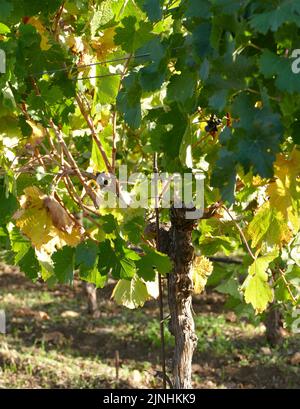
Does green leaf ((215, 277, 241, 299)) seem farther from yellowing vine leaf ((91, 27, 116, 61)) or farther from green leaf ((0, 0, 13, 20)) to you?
green leaf ((0, 0, 13, 20))

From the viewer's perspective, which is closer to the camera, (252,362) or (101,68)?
(101,68)

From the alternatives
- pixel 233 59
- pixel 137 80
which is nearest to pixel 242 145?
pixel 233 59

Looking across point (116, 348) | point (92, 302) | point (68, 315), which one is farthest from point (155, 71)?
point (68, 315)

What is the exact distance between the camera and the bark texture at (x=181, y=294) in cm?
267

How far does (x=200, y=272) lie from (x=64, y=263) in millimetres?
800

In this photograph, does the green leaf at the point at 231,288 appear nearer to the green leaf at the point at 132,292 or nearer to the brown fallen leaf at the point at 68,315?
the green leaf at the point at 132,292

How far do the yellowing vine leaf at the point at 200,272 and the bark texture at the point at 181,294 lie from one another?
139mm

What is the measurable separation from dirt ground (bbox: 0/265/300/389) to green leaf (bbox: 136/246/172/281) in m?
2.25

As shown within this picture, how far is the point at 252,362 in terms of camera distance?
5395 mm

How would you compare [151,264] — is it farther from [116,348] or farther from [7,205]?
[116,348]

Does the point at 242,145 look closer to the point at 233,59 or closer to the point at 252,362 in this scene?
the point at 233,59

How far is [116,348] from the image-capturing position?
5.65 metres
